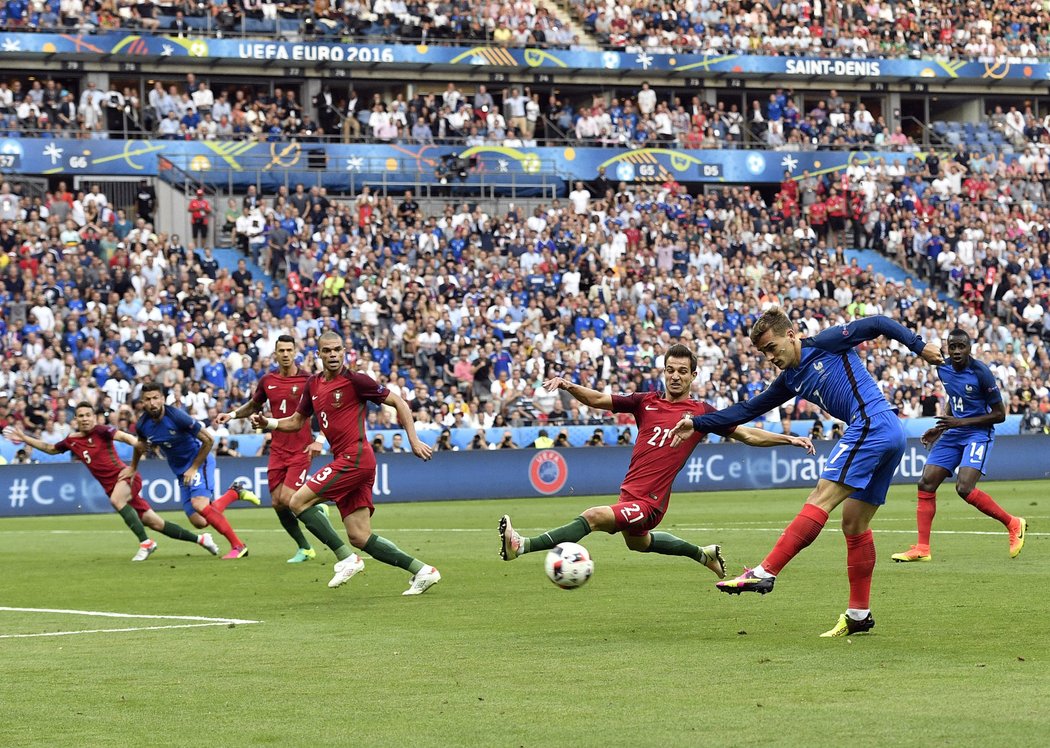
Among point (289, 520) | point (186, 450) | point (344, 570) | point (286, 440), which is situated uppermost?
point (286, 440)

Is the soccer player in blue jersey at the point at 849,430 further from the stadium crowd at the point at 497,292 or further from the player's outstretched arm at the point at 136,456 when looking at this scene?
the stadium crowd at the point at 497,292

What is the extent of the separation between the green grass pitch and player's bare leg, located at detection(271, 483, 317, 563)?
380mm

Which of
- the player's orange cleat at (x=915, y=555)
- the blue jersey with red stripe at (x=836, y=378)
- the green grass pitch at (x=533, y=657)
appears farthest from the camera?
the player's orange cleat at (x=915, y=555)

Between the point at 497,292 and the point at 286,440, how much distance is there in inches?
830

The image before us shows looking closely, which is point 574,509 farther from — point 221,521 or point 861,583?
point 861,583

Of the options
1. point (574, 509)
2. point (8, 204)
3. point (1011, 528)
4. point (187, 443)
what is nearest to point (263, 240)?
point (8, 204)

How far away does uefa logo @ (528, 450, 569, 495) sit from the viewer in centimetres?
3456

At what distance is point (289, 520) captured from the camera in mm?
19172

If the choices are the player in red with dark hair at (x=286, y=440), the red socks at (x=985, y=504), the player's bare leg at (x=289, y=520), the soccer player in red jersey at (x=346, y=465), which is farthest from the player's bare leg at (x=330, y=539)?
the red socks at (x=985, y=504)

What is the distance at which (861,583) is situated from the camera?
11203 millimetres

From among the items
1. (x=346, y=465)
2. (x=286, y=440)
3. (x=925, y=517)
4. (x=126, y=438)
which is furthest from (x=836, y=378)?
(x=126, y=438)

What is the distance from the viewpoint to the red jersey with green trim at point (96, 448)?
21.7 metres

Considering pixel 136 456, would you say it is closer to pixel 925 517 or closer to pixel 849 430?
pixel 925 517

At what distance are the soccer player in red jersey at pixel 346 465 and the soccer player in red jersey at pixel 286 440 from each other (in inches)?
89.9
